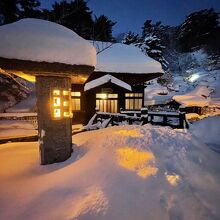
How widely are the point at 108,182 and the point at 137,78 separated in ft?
46.4

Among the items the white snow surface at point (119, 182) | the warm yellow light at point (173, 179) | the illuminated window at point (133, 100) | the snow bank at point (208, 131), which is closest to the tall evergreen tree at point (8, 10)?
the illuminated window at point (133, 100)

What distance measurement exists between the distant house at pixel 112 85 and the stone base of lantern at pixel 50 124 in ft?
30.3

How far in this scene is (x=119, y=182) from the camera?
13.0 ft

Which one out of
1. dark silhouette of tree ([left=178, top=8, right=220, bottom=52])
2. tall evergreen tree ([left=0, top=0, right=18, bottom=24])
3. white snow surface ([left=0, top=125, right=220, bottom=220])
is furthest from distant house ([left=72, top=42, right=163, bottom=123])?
dark silhouette of tree ([left=178, top=8, right=220, bottom=52])

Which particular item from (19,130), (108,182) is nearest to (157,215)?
(108,182)

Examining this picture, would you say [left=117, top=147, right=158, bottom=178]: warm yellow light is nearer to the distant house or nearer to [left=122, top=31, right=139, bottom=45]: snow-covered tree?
the distant house

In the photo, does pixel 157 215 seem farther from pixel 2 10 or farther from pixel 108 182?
pixel 2 10

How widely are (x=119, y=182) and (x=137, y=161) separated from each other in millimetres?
843

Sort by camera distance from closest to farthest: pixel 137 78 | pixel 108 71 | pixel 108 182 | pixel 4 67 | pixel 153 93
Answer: pixel 108 182 < pixel 4 67 < pixel 108 71 < pixel 137 78 < pixel 153 93

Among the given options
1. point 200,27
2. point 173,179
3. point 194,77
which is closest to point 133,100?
point 173,179

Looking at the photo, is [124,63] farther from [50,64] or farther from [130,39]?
[130,39]

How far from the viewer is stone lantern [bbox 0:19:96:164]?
15.6 ft

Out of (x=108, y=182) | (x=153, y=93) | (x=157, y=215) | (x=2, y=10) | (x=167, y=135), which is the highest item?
(x=2, y=10)

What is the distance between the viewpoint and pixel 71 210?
336 centimetres
